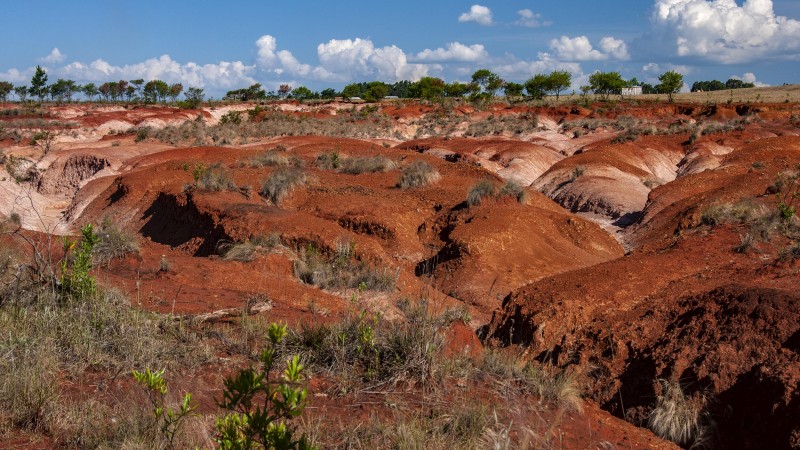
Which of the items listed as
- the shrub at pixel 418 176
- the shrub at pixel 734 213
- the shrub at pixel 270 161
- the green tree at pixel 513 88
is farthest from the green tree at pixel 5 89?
the shrub at pixel 734 213

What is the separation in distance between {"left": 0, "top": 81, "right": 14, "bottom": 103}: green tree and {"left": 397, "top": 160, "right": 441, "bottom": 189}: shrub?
7686 centimetres

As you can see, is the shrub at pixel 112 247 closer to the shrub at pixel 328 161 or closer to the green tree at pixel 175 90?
the shrub at pixel 328 161

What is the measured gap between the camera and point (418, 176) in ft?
57.2

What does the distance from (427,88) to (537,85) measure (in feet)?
44.7

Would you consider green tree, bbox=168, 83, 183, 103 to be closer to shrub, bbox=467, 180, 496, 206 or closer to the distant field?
the distant field

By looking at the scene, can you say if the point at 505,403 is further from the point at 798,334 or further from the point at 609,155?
the point at 609,155

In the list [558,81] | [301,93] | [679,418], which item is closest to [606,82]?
[558,81]

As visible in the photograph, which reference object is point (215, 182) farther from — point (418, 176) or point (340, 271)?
point (340, 271)

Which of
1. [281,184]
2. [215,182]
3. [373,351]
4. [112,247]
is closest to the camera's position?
[373,351]

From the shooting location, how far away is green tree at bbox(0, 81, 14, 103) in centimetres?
Answer: 7625

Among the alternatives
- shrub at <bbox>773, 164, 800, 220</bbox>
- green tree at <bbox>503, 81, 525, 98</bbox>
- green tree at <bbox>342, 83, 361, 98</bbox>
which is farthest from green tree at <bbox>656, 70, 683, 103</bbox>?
shrub at <bbox>773, 164, 800, 220</bbox>

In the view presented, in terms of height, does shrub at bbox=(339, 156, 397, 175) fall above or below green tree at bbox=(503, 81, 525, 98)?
below

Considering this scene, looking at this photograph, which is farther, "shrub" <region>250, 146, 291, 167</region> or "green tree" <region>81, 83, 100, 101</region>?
"green tree" <region>81, 83, 100, 101</region>

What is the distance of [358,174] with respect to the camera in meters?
19.3
